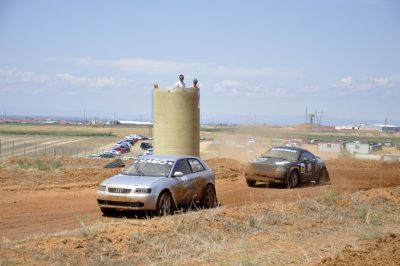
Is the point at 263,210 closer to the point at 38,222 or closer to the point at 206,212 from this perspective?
the point at 206,212

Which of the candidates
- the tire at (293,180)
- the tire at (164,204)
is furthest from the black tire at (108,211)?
the tire at (293,180)

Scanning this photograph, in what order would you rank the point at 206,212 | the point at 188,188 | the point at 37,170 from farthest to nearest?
the point at 37,170
the point at 188,188
the point at 206,212

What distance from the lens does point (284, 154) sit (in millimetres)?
21094

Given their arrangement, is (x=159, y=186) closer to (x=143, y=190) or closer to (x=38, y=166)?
(x=143, y=190)

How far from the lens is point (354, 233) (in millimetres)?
11742

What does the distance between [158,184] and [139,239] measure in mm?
3534

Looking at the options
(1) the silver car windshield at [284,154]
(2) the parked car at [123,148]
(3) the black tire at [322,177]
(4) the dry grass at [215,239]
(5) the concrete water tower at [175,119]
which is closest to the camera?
(4) the dry grass at [215,239]

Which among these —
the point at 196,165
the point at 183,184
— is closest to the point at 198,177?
the point at 196,165

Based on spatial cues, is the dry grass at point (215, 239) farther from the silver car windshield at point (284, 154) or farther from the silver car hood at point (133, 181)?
the silver car windshield at point (284, 154)

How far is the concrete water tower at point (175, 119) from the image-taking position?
70.7 feet

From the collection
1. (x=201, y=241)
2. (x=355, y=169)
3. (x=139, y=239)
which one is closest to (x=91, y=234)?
(x=139, y=239)

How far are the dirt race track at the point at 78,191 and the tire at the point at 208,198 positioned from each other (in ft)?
1.63

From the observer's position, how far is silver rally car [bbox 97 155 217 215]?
505 inches

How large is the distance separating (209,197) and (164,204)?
225 centimetres
